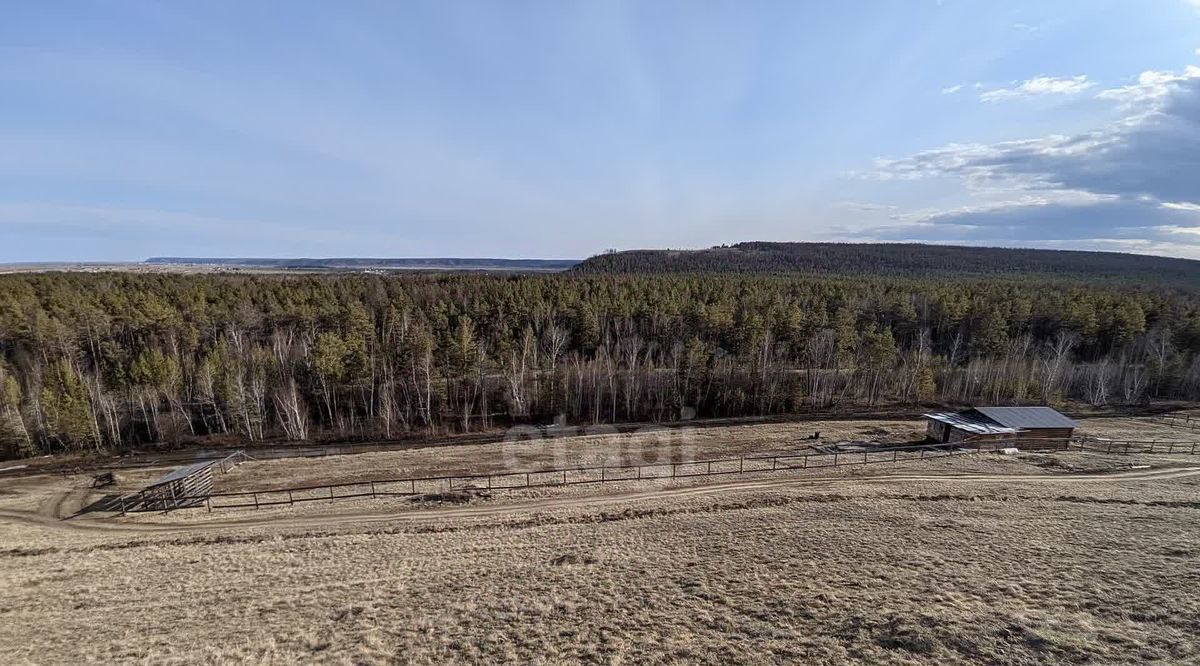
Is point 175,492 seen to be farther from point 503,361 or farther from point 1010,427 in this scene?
point 1010,427

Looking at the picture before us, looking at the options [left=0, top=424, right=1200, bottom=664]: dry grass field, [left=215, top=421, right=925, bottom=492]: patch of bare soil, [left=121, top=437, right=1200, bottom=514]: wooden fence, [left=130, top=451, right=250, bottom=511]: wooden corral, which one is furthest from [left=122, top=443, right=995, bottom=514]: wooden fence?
[left=215, top=421, right=925, bottom=492]: patch of bare soil

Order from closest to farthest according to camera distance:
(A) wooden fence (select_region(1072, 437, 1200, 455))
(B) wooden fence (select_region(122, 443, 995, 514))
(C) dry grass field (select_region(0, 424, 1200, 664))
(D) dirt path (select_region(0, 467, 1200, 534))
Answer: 1. (C) dry grass field (select_region(0, 424, 1200, 664))
2. (D) dirt path (select_region(0, 467, 1200, 534))
3. (B) wooden fence (select_region(122, 443, 995, 514))
4. (A) wooden fence (select_region(1072, 437, 1200, 455))

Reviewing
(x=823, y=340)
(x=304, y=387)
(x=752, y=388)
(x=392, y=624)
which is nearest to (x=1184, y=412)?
(x=823, y=340)

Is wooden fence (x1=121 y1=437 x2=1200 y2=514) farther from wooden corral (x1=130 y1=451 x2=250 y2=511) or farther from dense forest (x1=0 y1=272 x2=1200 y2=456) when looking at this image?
dense forest (x1=0 y1=272 x2=1200 y2=456)

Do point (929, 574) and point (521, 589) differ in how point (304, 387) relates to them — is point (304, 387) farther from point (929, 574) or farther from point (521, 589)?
point (929, 574)

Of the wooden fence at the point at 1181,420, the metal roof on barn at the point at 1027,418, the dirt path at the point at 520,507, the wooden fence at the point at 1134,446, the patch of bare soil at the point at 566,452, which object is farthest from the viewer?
the wooden fence at the point at 1181,420

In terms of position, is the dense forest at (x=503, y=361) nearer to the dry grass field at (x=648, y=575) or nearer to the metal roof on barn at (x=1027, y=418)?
the metal roof on barn at (x=1027, y=418)

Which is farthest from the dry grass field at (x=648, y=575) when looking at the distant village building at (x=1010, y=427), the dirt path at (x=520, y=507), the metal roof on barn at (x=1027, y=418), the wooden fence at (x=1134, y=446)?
the metal roof on barn at (x=1027, y=418)
